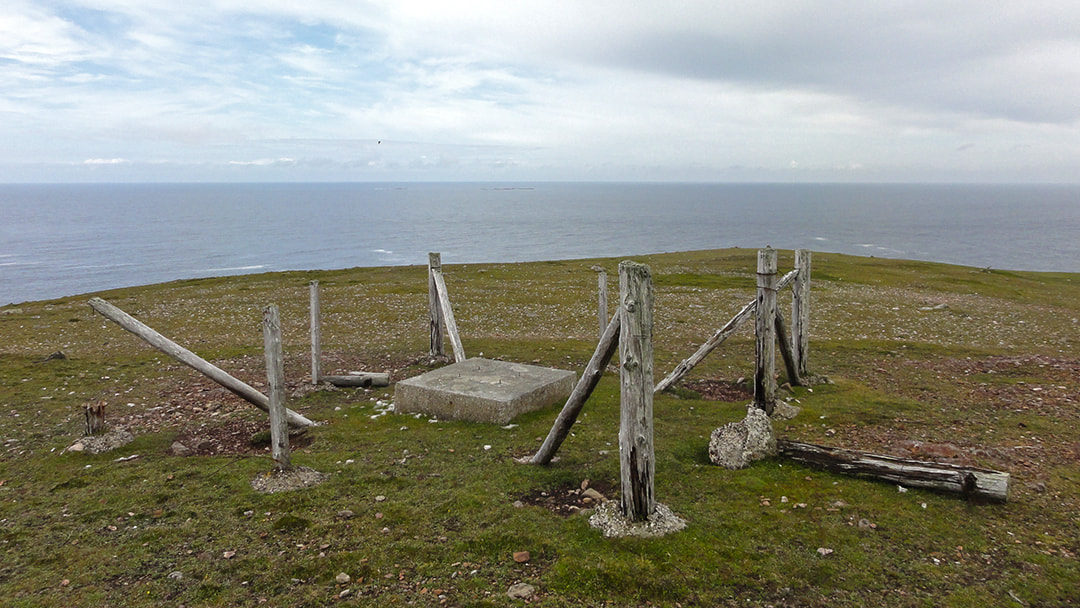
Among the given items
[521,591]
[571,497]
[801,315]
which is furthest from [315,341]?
[801,315]

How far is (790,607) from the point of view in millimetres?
6914

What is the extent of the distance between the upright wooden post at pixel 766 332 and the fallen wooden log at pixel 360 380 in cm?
965

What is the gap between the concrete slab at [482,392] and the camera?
45.2 feet

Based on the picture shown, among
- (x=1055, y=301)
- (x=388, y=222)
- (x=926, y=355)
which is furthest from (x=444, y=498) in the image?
(x=388, y=222)

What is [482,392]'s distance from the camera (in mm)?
14227

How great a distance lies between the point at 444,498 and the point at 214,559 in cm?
320

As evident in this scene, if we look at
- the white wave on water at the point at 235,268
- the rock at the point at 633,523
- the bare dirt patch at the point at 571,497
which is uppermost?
the rock at the point at 633,523

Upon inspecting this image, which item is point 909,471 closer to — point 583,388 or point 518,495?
point 583,388

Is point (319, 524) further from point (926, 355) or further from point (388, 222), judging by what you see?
point (388, 222)

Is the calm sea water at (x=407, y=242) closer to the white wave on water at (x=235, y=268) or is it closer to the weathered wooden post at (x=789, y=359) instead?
the white wave on water at (x=235, y=268)

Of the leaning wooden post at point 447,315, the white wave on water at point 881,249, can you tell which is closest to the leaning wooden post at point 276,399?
the leaning wooden post at point 447,315

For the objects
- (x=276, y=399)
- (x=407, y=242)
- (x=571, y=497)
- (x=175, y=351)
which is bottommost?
(x=571, y=497)

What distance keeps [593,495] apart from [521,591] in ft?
9.02

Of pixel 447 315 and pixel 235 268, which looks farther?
pixel 235 268
